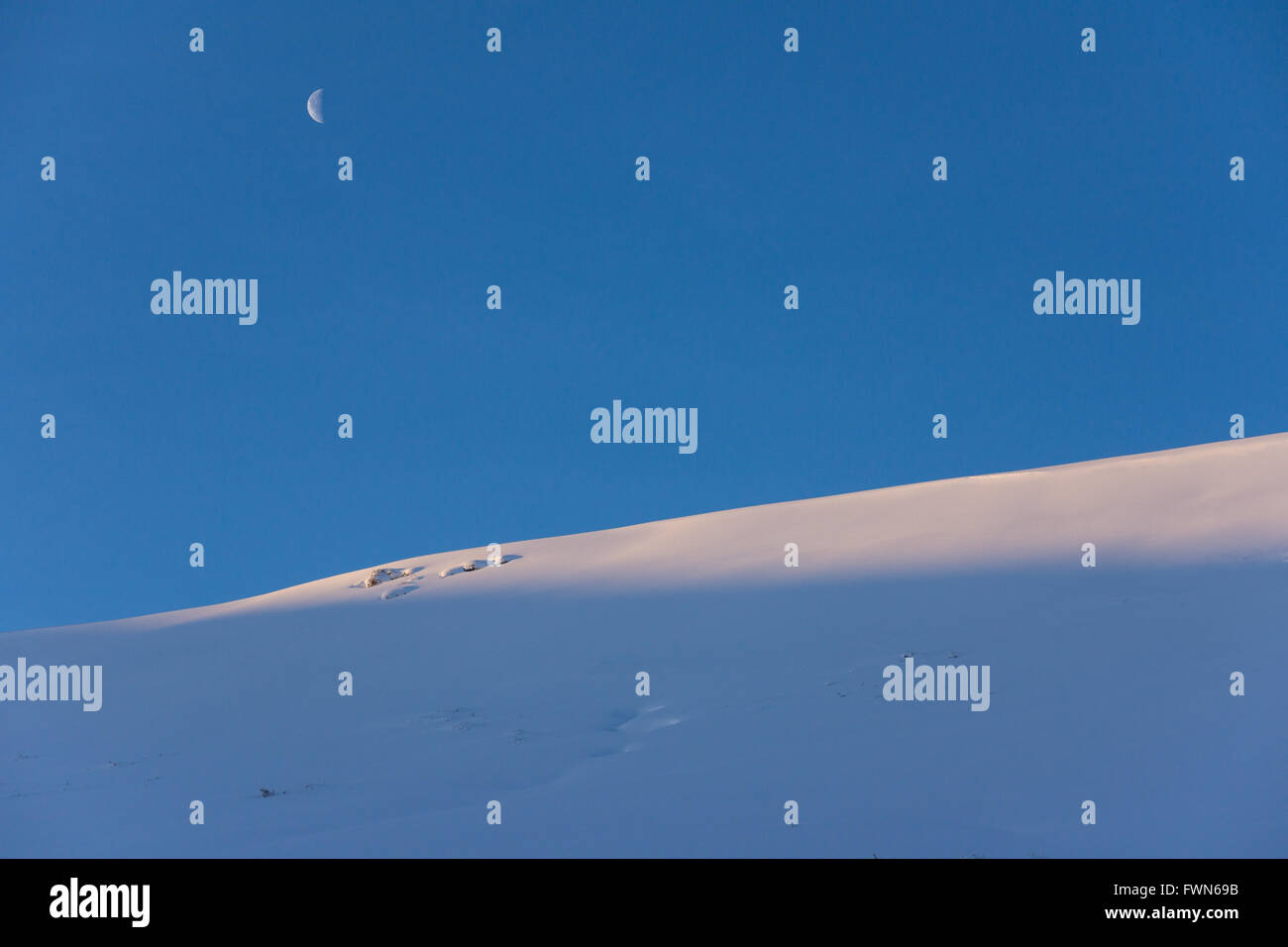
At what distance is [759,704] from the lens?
11328 mm

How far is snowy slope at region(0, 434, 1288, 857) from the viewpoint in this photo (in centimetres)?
736

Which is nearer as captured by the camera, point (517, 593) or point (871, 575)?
point (871, 575)

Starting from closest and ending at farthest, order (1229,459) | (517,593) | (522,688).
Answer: (522,688) < (1229,459) < (517,593)

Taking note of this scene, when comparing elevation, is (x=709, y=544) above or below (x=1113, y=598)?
above

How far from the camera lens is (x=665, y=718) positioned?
11.5m

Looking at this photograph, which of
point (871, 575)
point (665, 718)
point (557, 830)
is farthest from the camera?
point (871, 575)

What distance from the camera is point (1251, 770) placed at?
23.3 feet

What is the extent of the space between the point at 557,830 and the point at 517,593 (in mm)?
14331

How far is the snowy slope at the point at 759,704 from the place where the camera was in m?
7.36
